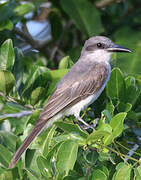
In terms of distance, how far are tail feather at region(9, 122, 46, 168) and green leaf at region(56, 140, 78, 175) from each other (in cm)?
45

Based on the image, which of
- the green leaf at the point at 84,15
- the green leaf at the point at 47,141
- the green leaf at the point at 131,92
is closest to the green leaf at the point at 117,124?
the green leaf at the point at 47,141

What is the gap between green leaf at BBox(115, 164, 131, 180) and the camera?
10.0 feet

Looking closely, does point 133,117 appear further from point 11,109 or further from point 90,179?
point 11,109

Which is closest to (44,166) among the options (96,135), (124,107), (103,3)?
(96,135)

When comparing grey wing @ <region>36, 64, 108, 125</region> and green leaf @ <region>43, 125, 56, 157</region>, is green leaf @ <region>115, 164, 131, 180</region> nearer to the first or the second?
green leaf @ <region>43, 125, 56, 157</region>

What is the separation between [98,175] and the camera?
10.2 ft

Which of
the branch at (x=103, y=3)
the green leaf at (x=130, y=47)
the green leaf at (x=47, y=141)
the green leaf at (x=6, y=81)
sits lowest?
the green leaf at (x=130, y=47)

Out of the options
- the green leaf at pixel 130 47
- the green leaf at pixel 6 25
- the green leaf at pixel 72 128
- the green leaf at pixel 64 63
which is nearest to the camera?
the green leaf at pixel 72 128

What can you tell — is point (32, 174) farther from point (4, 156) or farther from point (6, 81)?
point (6, 81)

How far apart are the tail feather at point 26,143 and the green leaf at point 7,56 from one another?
0.73 m

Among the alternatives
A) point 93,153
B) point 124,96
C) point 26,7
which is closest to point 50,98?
point 124,96

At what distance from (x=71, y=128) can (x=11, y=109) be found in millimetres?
962

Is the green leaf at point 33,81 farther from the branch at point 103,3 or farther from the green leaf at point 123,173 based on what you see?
the branch at point 103,3

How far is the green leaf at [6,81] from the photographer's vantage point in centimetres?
386
